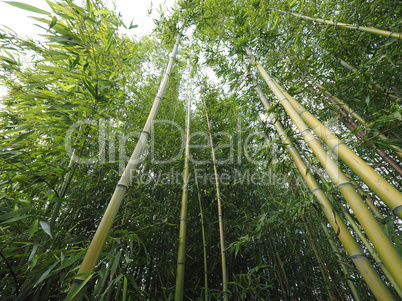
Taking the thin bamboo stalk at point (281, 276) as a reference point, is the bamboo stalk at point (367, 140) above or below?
above

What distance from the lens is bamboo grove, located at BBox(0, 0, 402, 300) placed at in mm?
945

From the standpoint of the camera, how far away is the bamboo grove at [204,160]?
95 centimetres

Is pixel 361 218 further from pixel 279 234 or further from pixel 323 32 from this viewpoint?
pixel 323 32

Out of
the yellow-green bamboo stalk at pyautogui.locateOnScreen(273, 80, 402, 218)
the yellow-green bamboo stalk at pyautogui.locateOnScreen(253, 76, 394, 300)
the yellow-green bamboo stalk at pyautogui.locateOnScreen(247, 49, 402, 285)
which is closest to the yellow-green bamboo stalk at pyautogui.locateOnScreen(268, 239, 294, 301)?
the yellow-green bamboo stalk at pyautogui.locateOnScreen(253, 76, 394, 300)

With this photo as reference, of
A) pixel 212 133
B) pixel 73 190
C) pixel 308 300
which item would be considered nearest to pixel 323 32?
pixel 212 133

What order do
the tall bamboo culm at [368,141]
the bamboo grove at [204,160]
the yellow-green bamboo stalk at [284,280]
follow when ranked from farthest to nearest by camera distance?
the yellow-green bamboo stalk at [284,280]
the tall bamboo culm at [368,141]
the bamboo grove at [204,160]

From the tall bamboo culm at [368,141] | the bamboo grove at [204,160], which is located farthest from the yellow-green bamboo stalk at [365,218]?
the tall bamboo culm at [368,141]

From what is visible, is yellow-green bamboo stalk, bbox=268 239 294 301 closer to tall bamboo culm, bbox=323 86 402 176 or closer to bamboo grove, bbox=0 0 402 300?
bamboo grove, bbox=0 0 402 300

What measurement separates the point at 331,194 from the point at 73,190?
209 centimetres

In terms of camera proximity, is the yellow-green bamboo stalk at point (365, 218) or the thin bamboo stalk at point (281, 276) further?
the thin bamboo stalk at point (281, 276)

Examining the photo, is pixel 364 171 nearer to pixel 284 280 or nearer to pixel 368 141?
pixel 368 141

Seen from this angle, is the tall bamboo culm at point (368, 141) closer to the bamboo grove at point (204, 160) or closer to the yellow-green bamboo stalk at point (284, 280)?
the bamboo grove at point (204, 160)

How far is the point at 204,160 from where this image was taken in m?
2.69

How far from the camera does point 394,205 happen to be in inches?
27.4
